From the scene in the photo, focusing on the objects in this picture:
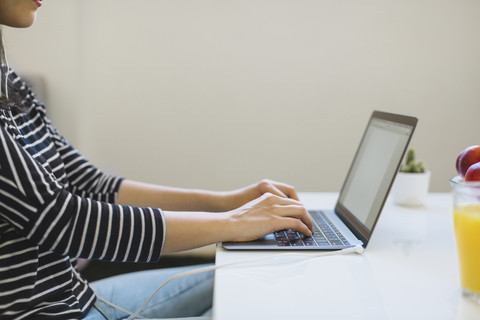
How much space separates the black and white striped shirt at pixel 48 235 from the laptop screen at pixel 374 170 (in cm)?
36

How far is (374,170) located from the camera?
99 centimetres

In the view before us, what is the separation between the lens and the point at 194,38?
200 centimetres

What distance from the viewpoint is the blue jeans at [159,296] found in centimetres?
99

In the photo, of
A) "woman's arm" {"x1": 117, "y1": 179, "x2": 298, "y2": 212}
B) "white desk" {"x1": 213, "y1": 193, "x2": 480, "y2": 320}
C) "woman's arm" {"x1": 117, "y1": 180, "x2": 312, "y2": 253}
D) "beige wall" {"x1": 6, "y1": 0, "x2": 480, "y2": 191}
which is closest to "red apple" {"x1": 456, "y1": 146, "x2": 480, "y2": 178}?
"white desk" {"x1": 213, "y1": 193, "x2": 480, "y2": 320}

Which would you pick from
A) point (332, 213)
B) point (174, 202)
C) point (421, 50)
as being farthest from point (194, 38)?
point (332, 213)

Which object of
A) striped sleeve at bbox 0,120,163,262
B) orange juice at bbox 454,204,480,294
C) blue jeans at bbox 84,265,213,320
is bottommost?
blue jeans at bbox 84,265,213,320

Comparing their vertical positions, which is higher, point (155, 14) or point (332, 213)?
point (155, 14)

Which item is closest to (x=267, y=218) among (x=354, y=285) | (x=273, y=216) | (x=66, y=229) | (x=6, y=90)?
(x=273, y=216)

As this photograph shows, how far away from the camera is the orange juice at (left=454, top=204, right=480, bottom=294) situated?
0.63 meters

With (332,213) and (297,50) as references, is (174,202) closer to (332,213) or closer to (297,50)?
(332,213)

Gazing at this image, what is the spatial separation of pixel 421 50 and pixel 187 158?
1.00 m

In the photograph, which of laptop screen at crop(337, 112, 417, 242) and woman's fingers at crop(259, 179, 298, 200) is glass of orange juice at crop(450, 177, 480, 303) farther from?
woman's fingers at crop(259, 179, 298, 200)

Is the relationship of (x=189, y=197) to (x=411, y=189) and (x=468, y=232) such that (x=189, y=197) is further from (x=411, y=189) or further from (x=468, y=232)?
(x=468, y=232)

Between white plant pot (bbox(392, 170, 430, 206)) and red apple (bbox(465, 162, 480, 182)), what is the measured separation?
0.43 meters
